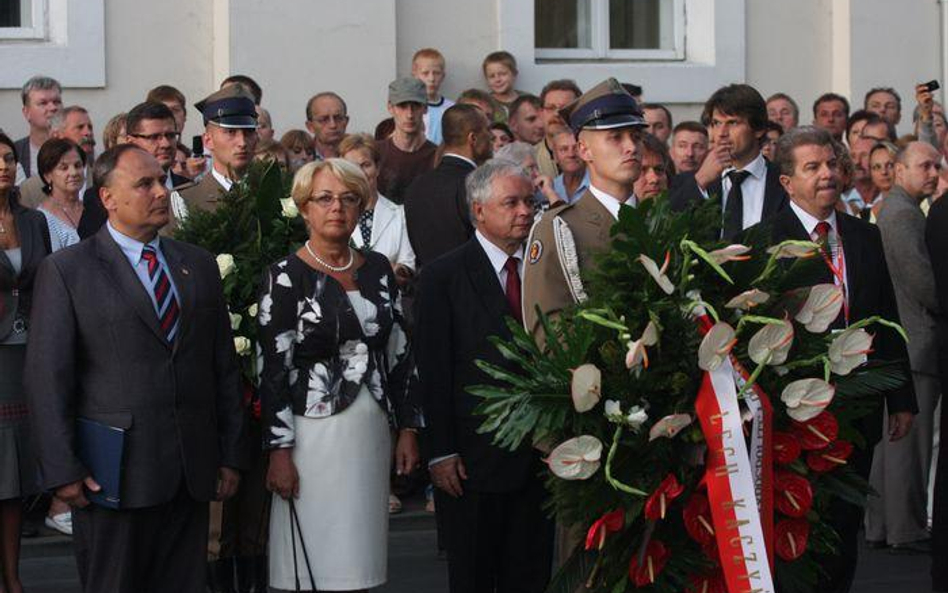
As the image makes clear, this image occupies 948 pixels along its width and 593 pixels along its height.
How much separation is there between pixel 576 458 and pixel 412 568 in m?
4.05

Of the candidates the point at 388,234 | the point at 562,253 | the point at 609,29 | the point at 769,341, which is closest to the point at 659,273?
the point at 769,341

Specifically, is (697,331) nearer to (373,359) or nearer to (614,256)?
(614,256)

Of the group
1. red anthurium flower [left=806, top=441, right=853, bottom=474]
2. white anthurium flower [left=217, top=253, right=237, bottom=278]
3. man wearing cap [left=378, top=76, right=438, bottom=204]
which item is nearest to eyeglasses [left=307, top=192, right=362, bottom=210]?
white anthurium flower [left=217, top=253, right=237, bottom=278]

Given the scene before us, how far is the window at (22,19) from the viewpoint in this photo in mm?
13125

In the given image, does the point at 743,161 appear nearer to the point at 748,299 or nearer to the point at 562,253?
the point at 562,253

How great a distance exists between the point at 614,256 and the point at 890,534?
506 centimetres

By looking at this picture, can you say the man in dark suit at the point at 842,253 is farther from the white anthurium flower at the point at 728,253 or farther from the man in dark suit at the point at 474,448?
the white anthurium flower at the point at 728,253

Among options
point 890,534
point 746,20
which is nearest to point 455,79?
point 746,20

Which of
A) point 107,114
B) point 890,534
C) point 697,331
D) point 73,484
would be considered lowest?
point 890,534

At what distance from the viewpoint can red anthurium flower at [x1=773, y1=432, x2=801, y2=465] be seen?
6.23 m

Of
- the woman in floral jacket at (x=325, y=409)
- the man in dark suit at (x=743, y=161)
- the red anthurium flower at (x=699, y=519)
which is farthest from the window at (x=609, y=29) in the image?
the red anthurium flower at (x=699, y=519)

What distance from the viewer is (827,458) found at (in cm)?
629

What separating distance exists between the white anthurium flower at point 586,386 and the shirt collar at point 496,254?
5.46 ft

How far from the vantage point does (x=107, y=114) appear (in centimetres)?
1320
